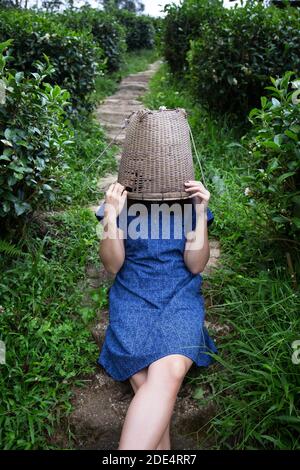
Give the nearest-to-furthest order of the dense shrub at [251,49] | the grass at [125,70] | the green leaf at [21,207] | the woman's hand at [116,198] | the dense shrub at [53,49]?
the woman's hand at [116,198] → the green leaf at [21,207] → the dense shrub at [251,49] → the dense shrub at [53,49] → the grass at [125,70]

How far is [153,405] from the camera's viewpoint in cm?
164

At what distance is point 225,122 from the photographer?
4.29 meters

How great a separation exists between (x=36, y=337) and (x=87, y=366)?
0.29 metres

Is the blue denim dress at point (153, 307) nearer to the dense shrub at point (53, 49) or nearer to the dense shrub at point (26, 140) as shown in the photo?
the dense shrub at point (26, 140)

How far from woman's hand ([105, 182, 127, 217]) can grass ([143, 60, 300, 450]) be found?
0.79m

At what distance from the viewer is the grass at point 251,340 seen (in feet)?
5.84

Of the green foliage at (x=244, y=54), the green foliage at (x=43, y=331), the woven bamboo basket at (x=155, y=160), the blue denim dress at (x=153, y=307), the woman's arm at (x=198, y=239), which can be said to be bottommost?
the green foliage at (x=43, y=331)

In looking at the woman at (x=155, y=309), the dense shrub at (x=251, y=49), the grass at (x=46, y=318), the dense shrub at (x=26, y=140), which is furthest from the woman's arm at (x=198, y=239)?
the dense shrub at (x=251, y=49)

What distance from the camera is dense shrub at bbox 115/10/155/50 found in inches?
460

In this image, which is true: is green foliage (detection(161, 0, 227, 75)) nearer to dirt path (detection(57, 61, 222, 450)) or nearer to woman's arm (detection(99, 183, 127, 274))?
woman's arm (detection(99, 183, 127, 274))

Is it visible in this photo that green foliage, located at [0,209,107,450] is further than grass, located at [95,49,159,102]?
No

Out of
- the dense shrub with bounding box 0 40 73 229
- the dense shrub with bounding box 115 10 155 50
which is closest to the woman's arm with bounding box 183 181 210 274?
the dense shrub with bounding box 0 40 73 229

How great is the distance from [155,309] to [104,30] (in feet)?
22.9
